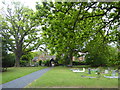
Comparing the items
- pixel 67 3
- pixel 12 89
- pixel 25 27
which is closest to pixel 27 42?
pixel 25 27

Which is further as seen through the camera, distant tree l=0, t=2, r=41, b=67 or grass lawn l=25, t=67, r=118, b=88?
distant tree l=0, t=2, r=41, b=67

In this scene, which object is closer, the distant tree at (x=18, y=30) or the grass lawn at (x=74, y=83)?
the grass lawn at (x=74, y=83)

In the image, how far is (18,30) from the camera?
88.3 ft

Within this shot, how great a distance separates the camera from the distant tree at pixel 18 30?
2455cm

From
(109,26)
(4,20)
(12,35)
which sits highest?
(4,20)

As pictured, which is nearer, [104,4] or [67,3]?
[67,3]

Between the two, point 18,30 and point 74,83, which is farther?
point 18,30

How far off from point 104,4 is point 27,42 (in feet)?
77.0

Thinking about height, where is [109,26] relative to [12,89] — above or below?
above

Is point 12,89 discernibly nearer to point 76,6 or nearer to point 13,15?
point 76,6

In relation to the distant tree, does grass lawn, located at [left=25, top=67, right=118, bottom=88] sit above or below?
below

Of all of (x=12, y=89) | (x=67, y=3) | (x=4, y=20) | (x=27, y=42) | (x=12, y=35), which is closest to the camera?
(x=67, y=3)

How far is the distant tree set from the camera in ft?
80.5

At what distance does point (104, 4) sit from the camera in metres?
5.91
